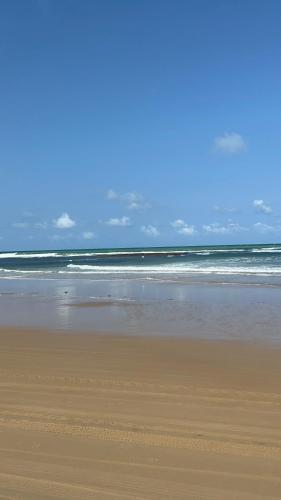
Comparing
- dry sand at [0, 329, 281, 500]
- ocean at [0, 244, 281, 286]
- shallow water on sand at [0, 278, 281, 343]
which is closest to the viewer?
dry sand at [0, 329, 281, 500]

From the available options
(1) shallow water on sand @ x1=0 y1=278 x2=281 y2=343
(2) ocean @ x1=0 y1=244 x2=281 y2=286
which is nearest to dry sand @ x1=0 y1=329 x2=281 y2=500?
(1) shallow water on sand @ x1=0 y1=278 x2=281 y2=343

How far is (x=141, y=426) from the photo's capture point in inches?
182

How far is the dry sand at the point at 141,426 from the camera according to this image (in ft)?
11.6

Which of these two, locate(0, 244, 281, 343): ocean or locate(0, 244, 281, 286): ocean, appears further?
locate(0, 244, 281, 286): ocean

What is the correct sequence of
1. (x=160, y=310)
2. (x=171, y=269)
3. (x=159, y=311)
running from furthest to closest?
(x=171, y=269) → (x=160, y=310) → (x=159, y=311)

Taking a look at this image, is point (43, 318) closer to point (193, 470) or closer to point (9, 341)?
point (9, 341)

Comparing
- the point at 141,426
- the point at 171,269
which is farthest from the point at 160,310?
the point at 171,269

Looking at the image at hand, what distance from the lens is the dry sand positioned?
3.53 m

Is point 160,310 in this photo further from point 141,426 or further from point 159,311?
point 141,426

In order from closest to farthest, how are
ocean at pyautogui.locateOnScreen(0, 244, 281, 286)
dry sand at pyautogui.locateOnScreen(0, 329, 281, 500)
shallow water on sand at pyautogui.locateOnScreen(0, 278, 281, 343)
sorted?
dry sand at pyautogui.locateOnScreen(0, 329, 281, 500)
shallow water on sand at pyautogui.locateOnScreen(0, 278, 281, 343)
ocean at pyautogui.locateOnScreen(0, 244, 281, 286)

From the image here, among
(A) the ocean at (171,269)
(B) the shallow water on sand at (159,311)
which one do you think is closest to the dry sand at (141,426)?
(B) the shallow water on sand at (159,311)

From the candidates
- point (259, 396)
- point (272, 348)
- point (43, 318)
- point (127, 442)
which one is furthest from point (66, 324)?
point (127, 442)

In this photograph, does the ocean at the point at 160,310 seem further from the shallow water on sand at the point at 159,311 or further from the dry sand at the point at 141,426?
the dry sand at the point at 141,426

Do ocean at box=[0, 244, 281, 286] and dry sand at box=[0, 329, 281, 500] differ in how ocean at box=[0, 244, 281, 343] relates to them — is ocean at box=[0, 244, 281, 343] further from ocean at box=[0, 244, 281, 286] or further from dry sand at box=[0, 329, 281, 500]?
ocean at box=[0, 244, 281, 286]
